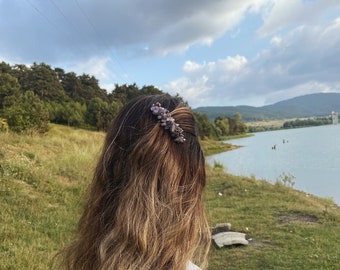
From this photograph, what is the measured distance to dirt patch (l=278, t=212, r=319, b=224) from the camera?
21.2 feet

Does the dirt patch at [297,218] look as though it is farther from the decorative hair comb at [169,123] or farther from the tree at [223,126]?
the tree at [223,126]

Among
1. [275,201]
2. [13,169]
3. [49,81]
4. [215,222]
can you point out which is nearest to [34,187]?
[13,169]

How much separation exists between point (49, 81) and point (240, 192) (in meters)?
37.3

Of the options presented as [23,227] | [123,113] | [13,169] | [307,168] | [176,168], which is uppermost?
[123,113]

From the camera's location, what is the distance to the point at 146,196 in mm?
1143

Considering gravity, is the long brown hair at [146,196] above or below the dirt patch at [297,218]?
above

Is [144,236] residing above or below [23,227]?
above

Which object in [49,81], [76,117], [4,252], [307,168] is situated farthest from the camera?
[49,81]

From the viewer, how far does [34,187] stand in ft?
20.5

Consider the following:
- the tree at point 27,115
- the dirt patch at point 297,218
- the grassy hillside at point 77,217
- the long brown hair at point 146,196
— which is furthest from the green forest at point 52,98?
the long brown hair at point 146,196

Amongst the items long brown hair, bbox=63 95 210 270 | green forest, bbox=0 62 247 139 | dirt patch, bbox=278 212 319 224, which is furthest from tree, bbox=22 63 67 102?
long brown hair, bbox=63 95 210 270

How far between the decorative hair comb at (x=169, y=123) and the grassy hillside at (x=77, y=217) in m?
1.83

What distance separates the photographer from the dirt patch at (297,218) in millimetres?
6472

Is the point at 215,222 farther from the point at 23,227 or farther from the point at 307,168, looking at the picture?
the point at 307,168
